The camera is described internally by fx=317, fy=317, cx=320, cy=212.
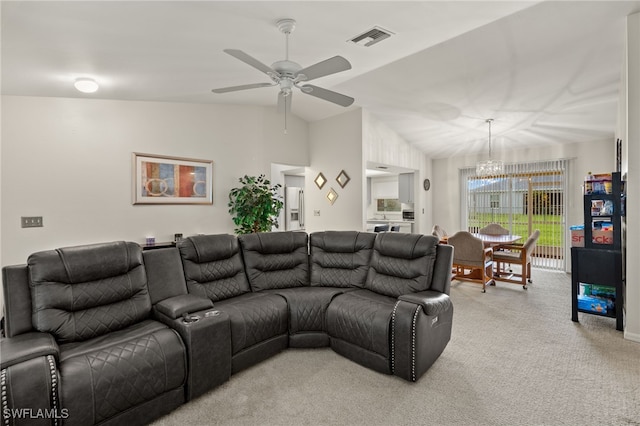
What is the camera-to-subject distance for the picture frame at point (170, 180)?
168 inches

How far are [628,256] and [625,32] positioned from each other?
6.77 feet

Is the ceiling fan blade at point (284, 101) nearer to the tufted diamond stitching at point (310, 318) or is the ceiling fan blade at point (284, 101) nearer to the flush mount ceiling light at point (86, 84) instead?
the tufted diamond stitching at point (310, 318)

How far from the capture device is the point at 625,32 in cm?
289

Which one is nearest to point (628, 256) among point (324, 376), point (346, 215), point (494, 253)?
point (494, 253)

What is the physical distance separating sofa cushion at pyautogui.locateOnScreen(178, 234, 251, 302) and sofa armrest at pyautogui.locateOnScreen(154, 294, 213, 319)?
30 cm

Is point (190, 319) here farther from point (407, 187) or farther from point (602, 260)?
point (407, 187)

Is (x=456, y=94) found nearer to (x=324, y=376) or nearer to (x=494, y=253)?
(x=494, y=253)

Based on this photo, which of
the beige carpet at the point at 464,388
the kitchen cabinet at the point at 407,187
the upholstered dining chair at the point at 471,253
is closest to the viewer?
the beige carpet at the point at 464,388

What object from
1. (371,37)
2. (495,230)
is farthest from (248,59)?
(495,230)

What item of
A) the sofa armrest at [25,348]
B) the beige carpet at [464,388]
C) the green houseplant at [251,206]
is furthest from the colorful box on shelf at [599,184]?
the sofa armrest at [25,348]

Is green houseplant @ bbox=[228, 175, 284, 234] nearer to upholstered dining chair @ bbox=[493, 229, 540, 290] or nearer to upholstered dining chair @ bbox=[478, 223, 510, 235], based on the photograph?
upholstered dining chair @ bbox=[493, 229, 540, 290]

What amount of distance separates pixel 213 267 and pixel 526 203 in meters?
6.48

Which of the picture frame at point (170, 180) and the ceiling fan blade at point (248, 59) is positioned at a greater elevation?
the ceiling fan blade at point (248, 59)

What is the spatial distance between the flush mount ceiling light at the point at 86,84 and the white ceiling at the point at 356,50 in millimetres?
73
